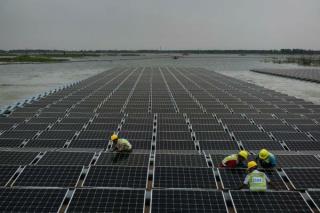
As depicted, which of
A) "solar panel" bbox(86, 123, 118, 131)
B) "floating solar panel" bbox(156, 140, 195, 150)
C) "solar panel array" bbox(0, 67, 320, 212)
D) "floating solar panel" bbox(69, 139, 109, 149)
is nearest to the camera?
"solar panel array" bbox(0, 67, 320, 212)

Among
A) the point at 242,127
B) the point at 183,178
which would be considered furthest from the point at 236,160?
the point at 242,127

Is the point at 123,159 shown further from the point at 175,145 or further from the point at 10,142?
the point at 10,142

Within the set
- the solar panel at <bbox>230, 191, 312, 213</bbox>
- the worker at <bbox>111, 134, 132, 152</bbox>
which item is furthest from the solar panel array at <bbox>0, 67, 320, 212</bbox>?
the worker at <bbox>111, 134, 132, 152</bbox>

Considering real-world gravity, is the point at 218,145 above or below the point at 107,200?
below

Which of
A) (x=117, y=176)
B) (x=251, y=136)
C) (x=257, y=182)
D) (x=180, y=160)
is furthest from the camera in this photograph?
(x=251, y=136)

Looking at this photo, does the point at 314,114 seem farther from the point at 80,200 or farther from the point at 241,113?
the point at 80,200

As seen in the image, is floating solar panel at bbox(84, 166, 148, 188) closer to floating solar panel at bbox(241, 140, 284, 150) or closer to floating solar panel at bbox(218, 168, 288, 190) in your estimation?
floating solar panel at bbox(218, 168, 288, 190)
